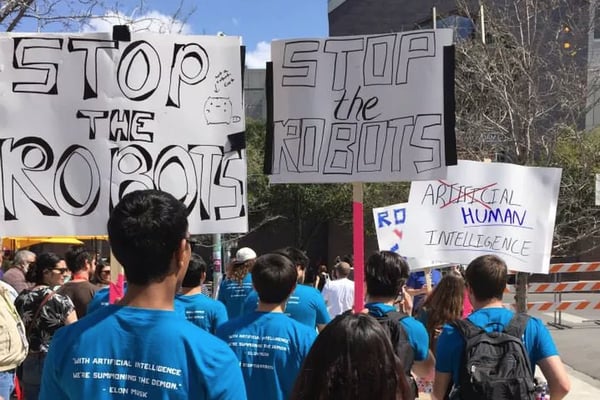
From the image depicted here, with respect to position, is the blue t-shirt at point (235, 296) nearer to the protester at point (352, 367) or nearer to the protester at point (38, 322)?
the protester at point (38, 322)

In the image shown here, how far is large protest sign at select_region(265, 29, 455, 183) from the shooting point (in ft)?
16.5

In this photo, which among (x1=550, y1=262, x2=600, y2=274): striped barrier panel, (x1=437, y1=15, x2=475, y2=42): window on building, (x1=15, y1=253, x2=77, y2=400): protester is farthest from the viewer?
(x1=437, y1=15, x2=475, y2=42): window on building

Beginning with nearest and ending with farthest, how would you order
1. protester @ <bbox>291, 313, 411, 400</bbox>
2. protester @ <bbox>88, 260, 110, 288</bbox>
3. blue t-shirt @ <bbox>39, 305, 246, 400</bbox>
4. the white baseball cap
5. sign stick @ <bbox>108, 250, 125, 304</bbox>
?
protester @ <bbox>291, 313, 411, 400</bbox> → blue t-shirt @ <bbox>39, 305, 246, 400</bbox> → sign stick @ <bbox>108, 250, 125, 304</bbox> → the white baseball cap → protester @ <bbox>88, 260, 110, 288</bbox>

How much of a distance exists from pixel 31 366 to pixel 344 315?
4.16 meters

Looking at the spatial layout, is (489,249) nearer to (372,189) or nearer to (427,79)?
(427,79)

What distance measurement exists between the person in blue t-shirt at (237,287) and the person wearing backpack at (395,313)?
2150 millimetres

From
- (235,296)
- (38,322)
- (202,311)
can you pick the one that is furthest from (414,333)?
(38,322)

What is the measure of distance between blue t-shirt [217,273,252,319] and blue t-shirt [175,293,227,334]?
3.79 feet

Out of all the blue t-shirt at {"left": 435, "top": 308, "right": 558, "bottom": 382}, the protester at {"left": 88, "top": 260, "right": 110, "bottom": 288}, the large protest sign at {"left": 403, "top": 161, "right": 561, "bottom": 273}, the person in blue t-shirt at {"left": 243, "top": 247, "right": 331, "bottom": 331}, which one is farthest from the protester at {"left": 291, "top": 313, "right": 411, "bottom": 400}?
the protester at {"left": 88, "top": 260, "right": 110, "bottom": 288}

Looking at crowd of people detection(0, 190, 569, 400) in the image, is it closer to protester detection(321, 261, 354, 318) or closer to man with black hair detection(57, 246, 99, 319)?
man with black hair detection(57, 246, 99, 319)

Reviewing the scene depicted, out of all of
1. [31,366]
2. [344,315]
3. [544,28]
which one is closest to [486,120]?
[544,28]

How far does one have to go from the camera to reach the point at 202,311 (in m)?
5.00

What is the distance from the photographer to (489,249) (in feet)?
21.3

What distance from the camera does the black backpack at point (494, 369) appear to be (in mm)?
3402
